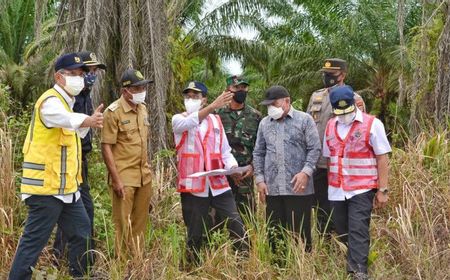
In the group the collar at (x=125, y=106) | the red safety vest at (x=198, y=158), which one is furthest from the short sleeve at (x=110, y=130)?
the red safety vest at (x=198, y=158)

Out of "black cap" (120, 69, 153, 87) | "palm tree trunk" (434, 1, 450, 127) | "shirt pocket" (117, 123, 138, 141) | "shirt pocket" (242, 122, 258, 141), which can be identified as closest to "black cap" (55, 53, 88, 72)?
"black cap" (120, 69, 153, 87)

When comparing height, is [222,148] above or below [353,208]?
above

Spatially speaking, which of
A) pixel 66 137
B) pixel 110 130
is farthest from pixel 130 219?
pixel 66 137

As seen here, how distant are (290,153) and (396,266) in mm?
1291

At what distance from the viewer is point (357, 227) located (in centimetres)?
586

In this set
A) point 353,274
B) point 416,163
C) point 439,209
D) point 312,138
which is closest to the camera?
point 353,274

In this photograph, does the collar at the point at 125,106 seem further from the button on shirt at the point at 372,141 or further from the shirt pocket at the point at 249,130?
the button on shirt at the point at 372,141

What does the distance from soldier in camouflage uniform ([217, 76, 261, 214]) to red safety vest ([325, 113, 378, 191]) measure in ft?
3.92

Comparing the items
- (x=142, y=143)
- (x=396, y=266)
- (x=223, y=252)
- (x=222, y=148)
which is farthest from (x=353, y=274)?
(x=142, y=143)

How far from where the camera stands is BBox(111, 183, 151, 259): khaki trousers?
19.5 ft

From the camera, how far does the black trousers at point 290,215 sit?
6324mm

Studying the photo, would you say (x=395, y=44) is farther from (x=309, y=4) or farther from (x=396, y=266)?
(x=396, y=266)

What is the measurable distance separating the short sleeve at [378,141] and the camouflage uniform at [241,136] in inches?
57.0

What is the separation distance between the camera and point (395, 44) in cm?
1930
